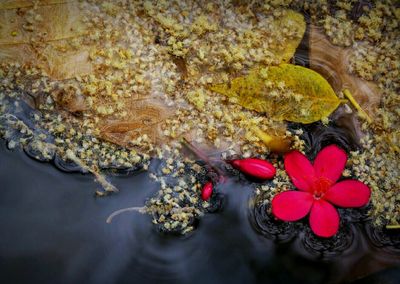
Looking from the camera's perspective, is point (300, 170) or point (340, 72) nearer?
point (300, 170)

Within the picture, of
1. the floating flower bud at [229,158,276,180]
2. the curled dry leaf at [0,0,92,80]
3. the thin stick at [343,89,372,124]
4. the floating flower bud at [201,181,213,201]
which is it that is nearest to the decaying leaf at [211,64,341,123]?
the thin stick at [343,89,372,124]

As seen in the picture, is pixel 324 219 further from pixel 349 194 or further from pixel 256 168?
pixel 256 168

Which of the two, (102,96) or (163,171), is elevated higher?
(102,96)

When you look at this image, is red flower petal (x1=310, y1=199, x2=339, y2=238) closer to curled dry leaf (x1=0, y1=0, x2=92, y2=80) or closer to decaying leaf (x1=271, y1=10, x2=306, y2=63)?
decaying leaf (x1=271, y1=10, x2=306, y2=63)

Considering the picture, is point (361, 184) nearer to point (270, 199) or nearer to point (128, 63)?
point (270, 199)

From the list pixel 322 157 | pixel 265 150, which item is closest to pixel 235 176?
pixel 265 150

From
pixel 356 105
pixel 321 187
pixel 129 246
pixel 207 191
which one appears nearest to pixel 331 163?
pixel 321 187

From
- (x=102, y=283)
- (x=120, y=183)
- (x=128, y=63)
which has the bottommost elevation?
(x=102, y=283)

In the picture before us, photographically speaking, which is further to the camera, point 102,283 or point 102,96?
point 102,96

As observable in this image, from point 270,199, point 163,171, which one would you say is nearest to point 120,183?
point 163,171
